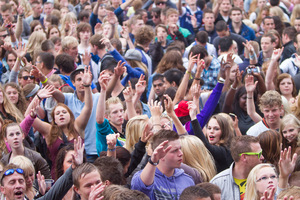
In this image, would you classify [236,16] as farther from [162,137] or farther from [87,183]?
[87,183]

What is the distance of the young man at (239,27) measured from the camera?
40.3 ft

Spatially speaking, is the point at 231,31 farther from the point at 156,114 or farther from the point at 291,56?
the point at 156,114

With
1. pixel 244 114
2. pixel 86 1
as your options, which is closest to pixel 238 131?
pixel 244 114

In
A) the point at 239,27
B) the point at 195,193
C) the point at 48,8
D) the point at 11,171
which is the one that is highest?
the point at 195,193

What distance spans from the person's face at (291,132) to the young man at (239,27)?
617cm

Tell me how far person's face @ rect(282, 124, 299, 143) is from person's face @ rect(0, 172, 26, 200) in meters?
3.12

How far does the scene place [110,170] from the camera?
4926mm

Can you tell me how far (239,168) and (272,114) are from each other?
5.47 feet

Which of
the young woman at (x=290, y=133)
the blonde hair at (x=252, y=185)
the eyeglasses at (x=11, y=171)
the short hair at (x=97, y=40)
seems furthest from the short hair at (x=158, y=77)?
the eyeglasses at (x=11, y=171)

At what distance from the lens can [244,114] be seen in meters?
7.82

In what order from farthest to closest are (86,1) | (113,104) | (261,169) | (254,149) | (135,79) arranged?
(86,1) → (135,79) → (113,104) → (254,149) → (261,169)

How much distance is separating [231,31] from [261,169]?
25.9 ft

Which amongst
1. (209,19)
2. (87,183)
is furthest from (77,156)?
(209,19)

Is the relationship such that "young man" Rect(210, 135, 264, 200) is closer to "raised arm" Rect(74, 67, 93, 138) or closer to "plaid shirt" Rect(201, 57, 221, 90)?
"raised arm" Rect(74, 67, 93, 138)
